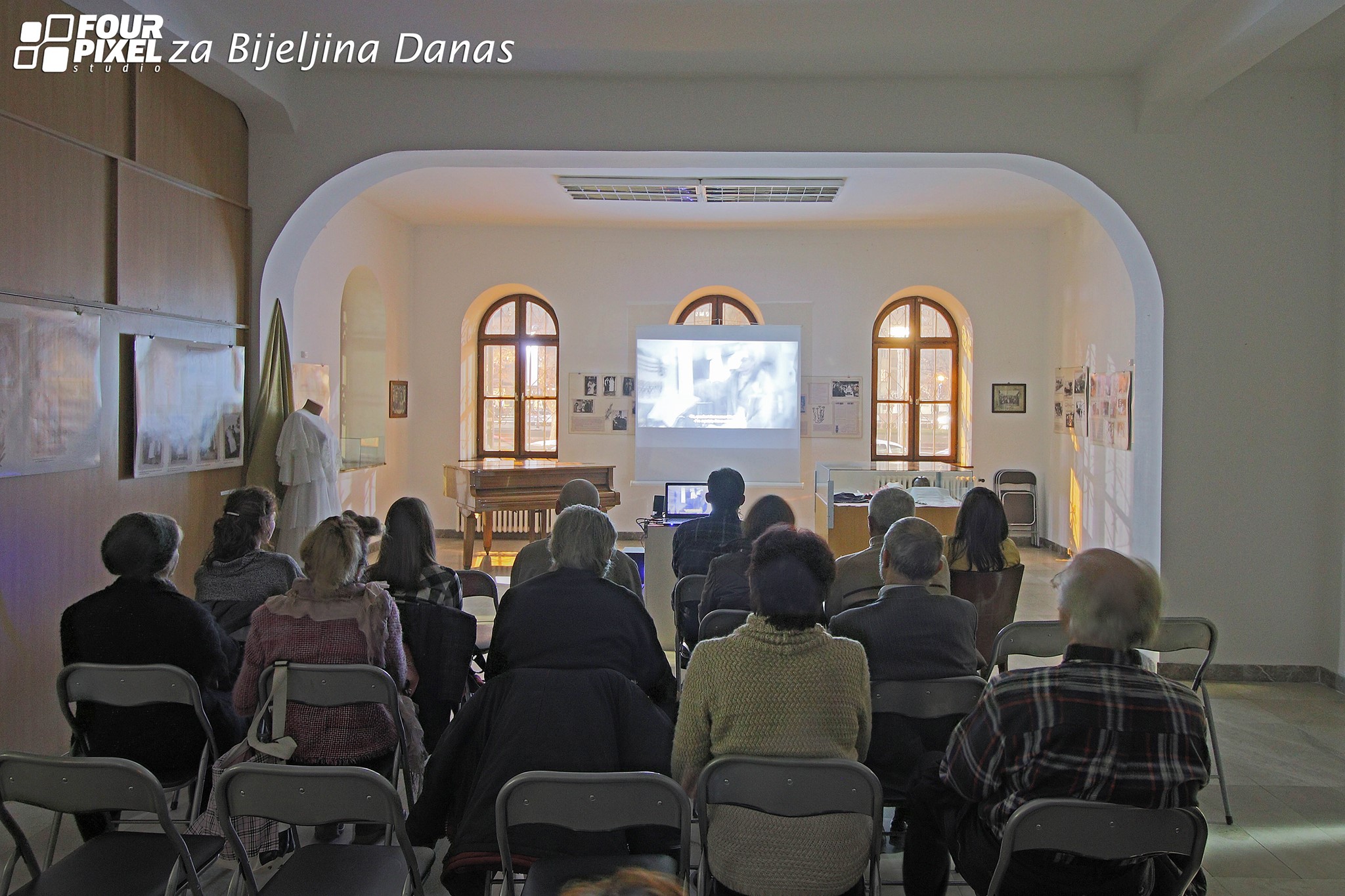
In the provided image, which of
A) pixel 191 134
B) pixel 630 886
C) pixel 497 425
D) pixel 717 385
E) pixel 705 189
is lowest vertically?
pixel 630 886

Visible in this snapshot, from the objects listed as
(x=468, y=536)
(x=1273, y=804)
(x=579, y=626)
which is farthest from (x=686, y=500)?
(x=579, y=626)

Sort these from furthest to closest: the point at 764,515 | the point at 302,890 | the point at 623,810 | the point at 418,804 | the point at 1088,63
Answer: the point at 1088,63, the point at 764,515, the point at 418,804, the point at 302,890, the point at 623,810

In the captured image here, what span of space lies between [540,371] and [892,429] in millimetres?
3913

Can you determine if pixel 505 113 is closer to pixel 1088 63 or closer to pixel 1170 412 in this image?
pixel 1088 63

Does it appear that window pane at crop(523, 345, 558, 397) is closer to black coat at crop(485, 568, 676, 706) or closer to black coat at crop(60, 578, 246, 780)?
black coat at crop(60, 578, 246, 780)

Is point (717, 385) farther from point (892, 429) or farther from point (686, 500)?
point (686, 500)

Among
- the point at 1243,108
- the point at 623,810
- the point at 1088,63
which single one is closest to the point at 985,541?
the point at 623,810

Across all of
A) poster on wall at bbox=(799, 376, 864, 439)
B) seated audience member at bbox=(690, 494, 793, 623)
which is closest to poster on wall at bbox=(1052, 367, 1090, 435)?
poster on wall at bbox=(799, 376, 864, 439)

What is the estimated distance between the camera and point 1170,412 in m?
5.16

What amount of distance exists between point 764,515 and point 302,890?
87.2 inches

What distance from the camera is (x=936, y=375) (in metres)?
10.6

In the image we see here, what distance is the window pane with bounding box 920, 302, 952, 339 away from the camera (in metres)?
10.5

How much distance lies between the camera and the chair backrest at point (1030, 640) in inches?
128

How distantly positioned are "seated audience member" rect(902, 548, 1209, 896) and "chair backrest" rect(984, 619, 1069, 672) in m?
1.24
